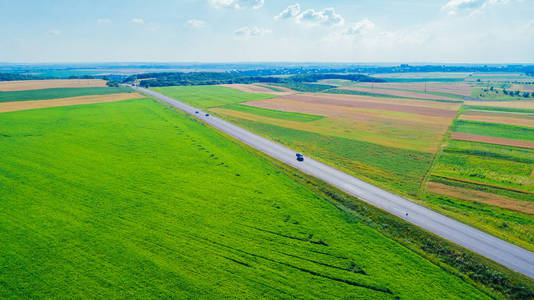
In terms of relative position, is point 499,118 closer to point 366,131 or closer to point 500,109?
point 500,109

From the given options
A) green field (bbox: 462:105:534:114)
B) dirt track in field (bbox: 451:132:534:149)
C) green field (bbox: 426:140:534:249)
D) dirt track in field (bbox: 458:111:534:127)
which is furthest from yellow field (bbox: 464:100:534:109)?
green field (bbox: 426:140:534:249)

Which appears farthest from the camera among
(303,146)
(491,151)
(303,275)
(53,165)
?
(303,146)

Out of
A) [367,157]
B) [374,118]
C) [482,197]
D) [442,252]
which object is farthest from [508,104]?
[442,252]

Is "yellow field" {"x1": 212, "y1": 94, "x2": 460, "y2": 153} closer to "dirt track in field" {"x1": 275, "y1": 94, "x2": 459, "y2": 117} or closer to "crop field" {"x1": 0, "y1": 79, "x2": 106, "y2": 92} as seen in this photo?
"dirt track in field" {"x1": 275, "y1": 94, "x2": 459, "y2": 117}

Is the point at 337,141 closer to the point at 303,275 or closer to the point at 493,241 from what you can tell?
the point at 493,241

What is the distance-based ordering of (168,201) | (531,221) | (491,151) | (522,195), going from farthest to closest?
(491,151) → (522,195) → (168,201) → (531,221)

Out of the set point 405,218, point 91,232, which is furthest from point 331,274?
point 91,232

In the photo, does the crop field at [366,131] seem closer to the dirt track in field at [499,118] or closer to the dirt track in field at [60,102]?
the dirt track in field at [499,118]
